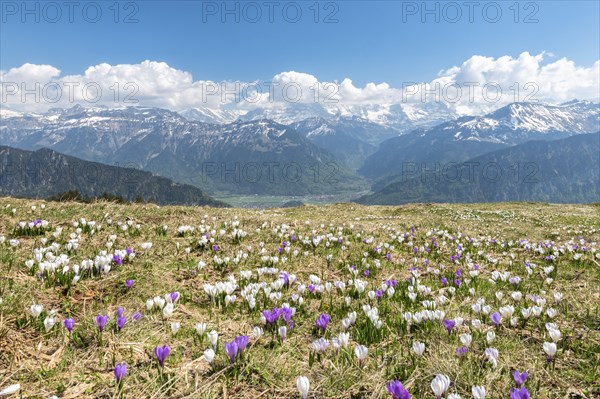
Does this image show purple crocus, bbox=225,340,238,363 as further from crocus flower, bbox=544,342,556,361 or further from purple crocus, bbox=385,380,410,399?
crocus flower, bbox=544,342,556,361

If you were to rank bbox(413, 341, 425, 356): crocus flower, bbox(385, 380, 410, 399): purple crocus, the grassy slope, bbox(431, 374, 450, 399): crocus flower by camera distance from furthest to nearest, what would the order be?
1. bbox(413, 341, 425, 356): crocus flower
2. the grassy slope
3. bbox(431, 374, 450, 399): crocus flower
4. bbox(385, 380, 410, 399): purple crocus

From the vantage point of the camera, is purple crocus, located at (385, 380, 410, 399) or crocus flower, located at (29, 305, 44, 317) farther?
crocus flower, located at (29, 305, 44, 317)

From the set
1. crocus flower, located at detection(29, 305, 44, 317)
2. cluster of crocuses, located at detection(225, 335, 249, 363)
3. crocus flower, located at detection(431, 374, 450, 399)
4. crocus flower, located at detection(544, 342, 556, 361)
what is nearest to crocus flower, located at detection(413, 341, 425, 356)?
crocus flower, located at detection(431, 374, 450, 399)

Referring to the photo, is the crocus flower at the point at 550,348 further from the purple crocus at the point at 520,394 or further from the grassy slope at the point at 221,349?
the purple crocus at the point at 520,394

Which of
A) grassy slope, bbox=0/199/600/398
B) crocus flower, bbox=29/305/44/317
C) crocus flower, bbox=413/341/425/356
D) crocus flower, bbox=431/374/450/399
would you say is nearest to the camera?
crocus flower, bbox=431/374/450/399

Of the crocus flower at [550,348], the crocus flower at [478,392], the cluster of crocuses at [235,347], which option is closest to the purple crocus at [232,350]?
the cluster of crocuses at [235,347]

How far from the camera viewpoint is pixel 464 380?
2965 mm

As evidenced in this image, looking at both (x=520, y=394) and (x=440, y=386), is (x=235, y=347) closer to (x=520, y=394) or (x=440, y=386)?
(x=440, y=386)

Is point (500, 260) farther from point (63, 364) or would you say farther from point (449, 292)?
point (63, 364)

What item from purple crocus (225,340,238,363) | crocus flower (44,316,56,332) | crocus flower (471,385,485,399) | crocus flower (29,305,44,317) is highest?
crocus flower (29,305,44,317)

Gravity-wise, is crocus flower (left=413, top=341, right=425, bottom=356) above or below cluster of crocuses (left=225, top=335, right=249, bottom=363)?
below

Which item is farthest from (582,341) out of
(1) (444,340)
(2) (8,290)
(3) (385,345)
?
(2) (8,290)

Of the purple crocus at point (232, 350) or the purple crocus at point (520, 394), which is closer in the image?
the purple crocus at point (520, 394)

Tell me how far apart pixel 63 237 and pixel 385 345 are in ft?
23.6
